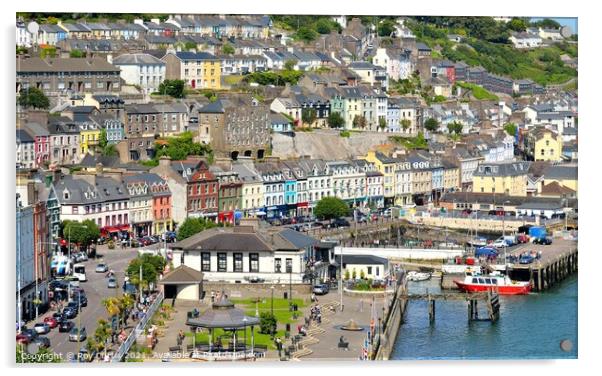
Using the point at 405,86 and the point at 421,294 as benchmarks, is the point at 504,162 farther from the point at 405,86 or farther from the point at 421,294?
the point at 421,294

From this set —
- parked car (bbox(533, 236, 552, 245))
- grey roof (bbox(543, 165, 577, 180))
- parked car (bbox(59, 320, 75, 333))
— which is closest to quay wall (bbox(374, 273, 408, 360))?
parked car (bbox(59, 320, 75, 333))

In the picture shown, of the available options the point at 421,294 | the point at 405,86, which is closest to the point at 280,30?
the point at 405,86

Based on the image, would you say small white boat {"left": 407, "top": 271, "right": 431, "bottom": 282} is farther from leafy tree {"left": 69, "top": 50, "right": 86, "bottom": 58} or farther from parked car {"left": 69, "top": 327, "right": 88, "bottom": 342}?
leafy tree {"left": 69, "top": 50, "right": 86, "bottom": 58}

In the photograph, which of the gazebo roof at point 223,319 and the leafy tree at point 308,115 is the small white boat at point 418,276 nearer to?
the gazebo roof at point 223,319

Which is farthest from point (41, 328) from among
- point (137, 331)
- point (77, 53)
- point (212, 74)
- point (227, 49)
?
point (227, 49)

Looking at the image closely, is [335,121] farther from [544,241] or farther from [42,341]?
[42,341]
